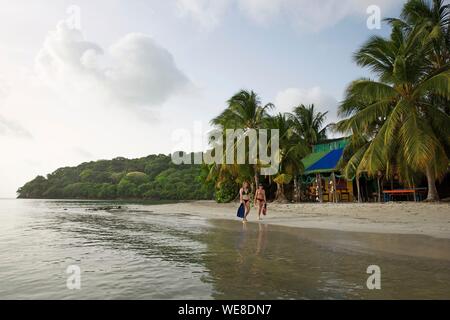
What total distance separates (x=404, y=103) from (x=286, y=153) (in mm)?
10460

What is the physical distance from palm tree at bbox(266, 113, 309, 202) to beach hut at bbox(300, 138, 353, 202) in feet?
3.22

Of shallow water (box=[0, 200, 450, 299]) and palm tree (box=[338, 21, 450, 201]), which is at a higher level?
palm tree (box=[338, 21, 450, 201])

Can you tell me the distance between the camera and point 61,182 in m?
103

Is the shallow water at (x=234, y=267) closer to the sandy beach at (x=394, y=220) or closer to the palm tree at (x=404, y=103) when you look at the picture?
the sandy beach at (x=394, y=220)

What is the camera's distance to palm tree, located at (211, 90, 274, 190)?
28828mm

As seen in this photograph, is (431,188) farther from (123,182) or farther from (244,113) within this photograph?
(123,182)

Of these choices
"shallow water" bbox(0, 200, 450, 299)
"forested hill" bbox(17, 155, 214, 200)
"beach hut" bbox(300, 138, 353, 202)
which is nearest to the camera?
"shallow water" bbox(0, 200, 450, 299)

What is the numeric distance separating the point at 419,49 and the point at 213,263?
1580 cm

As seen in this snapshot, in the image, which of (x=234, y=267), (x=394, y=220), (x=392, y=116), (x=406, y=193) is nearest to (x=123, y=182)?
(x=406, y=193)

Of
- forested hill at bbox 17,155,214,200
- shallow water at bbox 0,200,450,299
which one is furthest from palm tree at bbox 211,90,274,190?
forested hill at bbox 17,155,214,200

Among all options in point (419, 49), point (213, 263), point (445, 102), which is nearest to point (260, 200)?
point (213, 263)

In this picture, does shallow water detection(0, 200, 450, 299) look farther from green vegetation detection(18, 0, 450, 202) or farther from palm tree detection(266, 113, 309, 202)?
palm tree detection(266, 113, 309, 202)

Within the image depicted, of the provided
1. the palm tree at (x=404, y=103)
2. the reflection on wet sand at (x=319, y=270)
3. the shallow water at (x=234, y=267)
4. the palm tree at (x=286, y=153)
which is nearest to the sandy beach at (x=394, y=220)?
the shallow water at (x=234, y=267)
